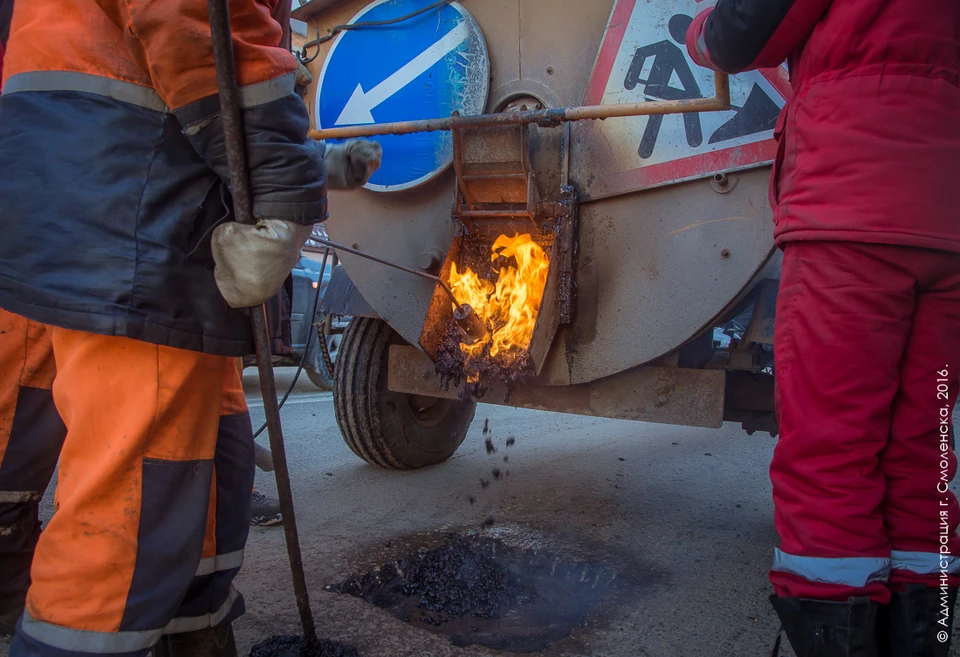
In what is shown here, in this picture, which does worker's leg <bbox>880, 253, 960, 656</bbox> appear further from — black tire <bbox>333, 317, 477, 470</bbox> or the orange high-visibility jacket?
black tire <bbox>333, 317, 477, 470</bbox>

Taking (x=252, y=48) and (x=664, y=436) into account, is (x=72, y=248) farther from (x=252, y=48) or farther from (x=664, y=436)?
(x=664, y=436)

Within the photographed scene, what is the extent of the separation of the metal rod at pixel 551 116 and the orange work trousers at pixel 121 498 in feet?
4.24

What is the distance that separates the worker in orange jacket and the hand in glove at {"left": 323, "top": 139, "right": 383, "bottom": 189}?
26 centimetres

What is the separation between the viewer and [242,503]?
1573 mm

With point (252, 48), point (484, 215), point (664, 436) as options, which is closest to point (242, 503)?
point (252, 48)

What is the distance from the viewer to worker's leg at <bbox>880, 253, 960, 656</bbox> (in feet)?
4.39

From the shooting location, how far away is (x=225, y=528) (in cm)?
152

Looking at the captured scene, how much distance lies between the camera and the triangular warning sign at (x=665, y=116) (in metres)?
2.07

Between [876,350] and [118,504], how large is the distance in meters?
1.47

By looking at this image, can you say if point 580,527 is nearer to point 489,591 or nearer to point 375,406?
point 489,591

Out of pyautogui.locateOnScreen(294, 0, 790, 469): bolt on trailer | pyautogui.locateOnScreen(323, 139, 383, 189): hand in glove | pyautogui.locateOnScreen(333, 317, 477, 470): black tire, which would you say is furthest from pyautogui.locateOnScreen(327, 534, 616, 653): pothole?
pyautogui.locateOnScreen(323, 139, 383, 189): hand in glove

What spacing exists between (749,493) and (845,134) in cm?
234

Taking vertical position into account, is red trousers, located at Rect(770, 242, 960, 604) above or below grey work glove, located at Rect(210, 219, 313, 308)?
below

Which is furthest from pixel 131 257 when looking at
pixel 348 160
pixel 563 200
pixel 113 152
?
pixel 563 200
